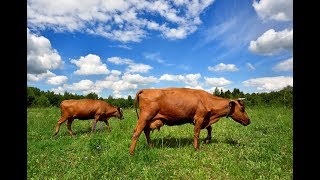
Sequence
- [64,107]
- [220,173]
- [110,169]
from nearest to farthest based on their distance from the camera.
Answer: [220,173], [110,169], [64,107]

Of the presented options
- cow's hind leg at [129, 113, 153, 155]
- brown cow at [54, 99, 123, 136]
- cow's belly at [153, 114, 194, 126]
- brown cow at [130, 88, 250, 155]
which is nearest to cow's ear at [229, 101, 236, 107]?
brown cow at [130, 88, 250, 155]

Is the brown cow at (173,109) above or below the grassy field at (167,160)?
above

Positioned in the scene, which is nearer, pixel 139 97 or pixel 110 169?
pixel 110 169

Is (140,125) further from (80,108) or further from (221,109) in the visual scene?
(80,108)

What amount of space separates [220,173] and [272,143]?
3.82 m

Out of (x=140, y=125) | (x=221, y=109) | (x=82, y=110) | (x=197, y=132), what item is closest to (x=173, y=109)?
(x=197, y=132)

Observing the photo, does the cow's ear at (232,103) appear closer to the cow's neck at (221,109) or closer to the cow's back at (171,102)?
the cow's neck at (221,109)

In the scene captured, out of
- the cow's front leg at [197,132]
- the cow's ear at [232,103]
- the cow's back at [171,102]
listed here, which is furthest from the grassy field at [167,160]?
the cow's ear at [232,103]

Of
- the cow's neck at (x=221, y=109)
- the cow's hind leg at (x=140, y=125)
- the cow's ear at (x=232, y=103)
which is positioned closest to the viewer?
the cow's hind leg at (x=140, y=125)

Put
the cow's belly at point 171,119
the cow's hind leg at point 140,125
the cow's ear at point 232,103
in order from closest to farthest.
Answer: the cow's hind leg at point 140,125
the cow's belly at point 171,119
the cow's ear at point 232,103

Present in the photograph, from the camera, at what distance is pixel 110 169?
7879 mm
